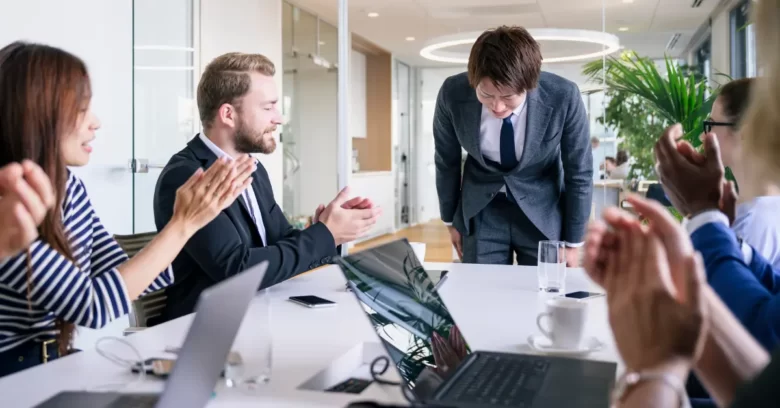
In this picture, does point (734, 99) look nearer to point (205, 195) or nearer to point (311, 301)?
point (311, 301)

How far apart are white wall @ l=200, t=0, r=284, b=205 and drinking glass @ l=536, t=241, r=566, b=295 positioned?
327 cm

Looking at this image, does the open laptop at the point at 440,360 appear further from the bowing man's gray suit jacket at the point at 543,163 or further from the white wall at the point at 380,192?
the white wall at the point at 380,192

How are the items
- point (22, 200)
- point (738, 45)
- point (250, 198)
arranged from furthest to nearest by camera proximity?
point (738, 45), point (250, 198), point (22, 200)

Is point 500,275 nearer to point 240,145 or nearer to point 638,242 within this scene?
point 240,145

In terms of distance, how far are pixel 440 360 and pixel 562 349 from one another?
10.2 inches

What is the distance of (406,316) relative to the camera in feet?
3.90

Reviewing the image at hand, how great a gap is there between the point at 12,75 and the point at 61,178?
8.4 inches

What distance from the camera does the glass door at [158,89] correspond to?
3758 millimetres

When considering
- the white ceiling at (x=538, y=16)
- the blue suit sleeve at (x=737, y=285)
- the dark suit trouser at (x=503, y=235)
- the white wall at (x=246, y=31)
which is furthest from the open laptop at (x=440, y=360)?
the white ceiling at (x=538, y=16)

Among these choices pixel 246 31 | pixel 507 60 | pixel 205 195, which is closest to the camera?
pixel 205 195

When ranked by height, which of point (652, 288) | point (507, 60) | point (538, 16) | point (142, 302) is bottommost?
point (142, 302)

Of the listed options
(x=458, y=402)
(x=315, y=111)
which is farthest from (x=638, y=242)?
(x=315, y=111)

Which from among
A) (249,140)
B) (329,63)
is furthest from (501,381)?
(329,63)

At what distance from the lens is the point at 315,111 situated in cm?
678
